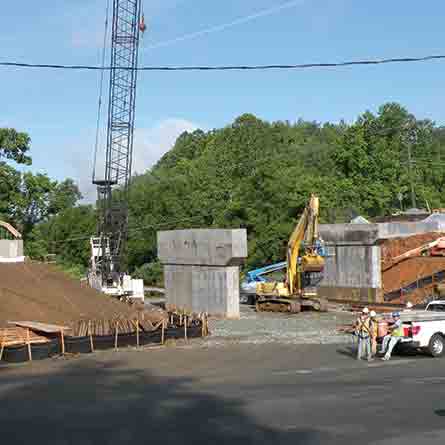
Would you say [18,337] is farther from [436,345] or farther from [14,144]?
[14,144]

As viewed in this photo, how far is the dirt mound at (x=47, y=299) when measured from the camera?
98.8 ft

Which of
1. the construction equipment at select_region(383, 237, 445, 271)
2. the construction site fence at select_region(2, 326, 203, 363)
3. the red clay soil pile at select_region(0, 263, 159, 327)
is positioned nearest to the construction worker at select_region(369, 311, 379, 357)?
the construction site fence at select_region(2, 326, 203, 363)

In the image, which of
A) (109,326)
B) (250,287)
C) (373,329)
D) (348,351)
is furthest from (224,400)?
(250,287)

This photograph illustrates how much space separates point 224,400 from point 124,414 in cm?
241

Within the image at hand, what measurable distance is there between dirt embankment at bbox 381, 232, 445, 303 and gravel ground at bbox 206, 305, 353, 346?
628 centimetres

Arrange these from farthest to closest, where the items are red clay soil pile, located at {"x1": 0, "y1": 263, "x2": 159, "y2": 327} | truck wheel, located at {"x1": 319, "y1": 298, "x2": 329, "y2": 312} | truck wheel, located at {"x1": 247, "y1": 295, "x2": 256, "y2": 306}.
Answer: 1. truck wheel, located at {"x1": 247, "y1": 295, "x2": 256, "y2": 306}
2. truck wheel, located at {"x1": 319, "y1": 298, "x2": 329, "y2": 312}
3. red clay soil pile, located at {"x1": 0, "y1": 263, "x2": 159, "y2": 327}

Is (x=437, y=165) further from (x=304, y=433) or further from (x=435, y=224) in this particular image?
(x=304, y=433)

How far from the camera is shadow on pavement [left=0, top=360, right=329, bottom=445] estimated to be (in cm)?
1258

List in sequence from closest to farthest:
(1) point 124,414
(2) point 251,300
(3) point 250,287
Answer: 1. (1) point 124,414
2. (2) point 251,300
3. (3) point 250,287

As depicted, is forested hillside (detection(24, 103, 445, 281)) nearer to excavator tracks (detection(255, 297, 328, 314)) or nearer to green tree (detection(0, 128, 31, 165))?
green tree (detection(0, 128, 31, 165))

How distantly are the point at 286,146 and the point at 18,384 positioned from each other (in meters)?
105

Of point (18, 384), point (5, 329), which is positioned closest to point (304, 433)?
point (18, 384)

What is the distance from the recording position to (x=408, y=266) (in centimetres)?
4759

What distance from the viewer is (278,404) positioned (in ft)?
51.0
